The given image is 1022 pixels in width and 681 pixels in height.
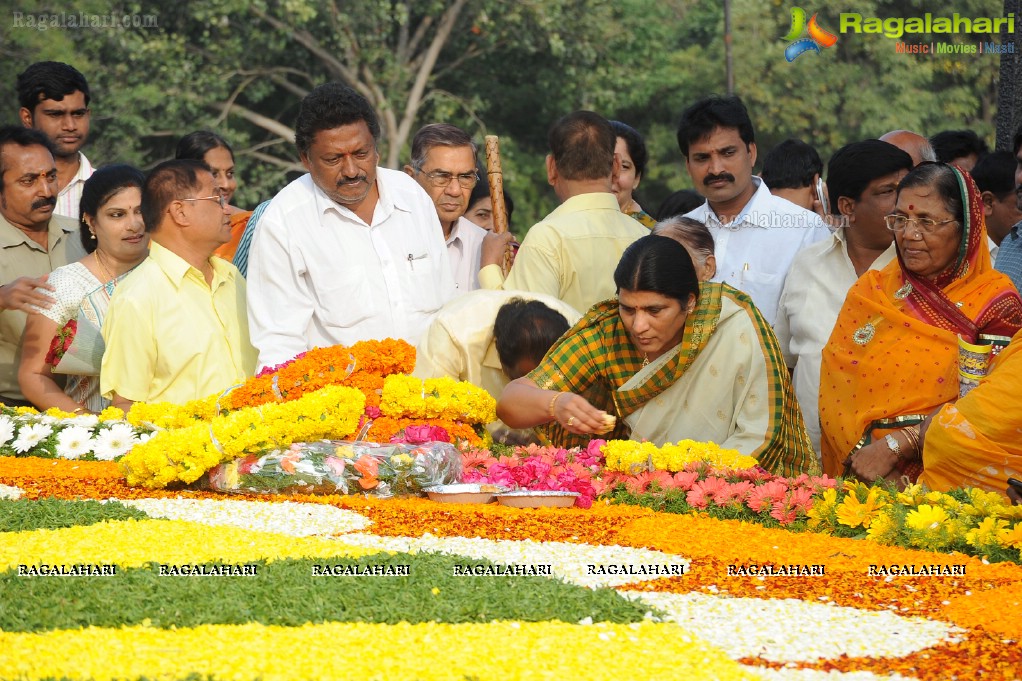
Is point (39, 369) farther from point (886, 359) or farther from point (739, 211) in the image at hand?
point (886, 359)

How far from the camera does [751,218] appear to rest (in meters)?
6.80

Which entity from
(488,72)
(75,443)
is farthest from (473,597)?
(488,72)

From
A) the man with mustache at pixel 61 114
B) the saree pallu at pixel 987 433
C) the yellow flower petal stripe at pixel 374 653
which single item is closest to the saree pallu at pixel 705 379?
the saree pallu at pixel 987 433

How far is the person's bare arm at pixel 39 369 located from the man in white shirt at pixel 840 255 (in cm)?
367

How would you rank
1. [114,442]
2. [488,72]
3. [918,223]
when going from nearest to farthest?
[918,223] < [114,442] < [488,72]

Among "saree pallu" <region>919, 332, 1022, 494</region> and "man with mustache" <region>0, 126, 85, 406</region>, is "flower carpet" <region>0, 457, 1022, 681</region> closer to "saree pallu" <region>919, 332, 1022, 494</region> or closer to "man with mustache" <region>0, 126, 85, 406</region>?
"saree pallu" <region>919, 332, 1022, 494</region>

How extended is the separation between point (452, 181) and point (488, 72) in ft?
59.9

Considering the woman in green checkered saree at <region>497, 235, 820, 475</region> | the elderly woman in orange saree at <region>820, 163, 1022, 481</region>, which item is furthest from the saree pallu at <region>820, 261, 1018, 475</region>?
the woman in green checkered saree at <region>497, 235, 820, 475</region>

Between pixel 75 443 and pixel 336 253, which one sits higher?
pixel 336 253

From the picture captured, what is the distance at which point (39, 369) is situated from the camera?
6.65 m

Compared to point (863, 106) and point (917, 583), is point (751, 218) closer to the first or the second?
point (917, 583)

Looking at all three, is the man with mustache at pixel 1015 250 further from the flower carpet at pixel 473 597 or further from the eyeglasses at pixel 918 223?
the flower carpet at pixel 473 597

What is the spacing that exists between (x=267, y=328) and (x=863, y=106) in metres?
20.9

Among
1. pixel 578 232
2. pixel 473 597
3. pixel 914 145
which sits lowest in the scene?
pixel 473 597
